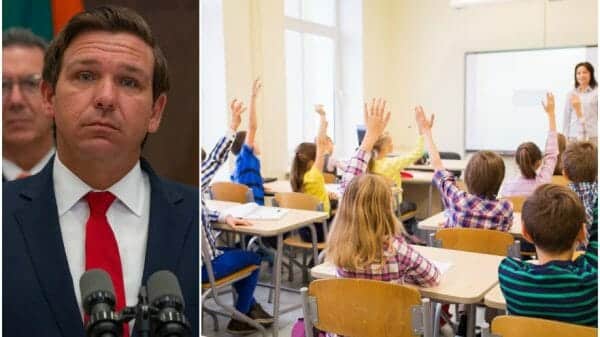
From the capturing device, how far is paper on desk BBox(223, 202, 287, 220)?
366 centimetres

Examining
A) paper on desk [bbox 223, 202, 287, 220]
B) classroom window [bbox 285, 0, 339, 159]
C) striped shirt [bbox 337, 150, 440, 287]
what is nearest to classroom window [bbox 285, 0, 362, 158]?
classroom window [bbox 285, 0, 339, 159]

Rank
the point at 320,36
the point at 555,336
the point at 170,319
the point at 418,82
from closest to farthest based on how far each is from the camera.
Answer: the point at 170,319
the point at 555,336
the point at 320,36
the point at 418,82

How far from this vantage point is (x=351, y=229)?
7.98 feet

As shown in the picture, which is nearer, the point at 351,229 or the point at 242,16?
the point at 351,229

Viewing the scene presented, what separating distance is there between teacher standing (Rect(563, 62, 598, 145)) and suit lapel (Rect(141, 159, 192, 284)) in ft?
18.9

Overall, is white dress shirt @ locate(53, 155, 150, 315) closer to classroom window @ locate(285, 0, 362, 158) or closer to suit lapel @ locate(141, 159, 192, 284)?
suit lapel @ locate(141, 159, 192, 284)

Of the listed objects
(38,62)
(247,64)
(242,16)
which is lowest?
(38,62)

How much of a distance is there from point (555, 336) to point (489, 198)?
5.31 feet

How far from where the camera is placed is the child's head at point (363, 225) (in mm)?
2408

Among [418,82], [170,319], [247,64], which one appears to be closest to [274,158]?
[247,64]

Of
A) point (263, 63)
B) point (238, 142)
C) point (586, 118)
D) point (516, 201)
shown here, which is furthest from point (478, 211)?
point (586, 118)

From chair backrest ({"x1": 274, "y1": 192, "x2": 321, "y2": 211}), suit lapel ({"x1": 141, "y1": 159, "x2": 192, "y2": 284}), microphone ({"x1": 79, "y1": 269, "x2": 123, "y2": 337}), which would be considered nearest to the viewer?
microphone ({"x1": 79, "y1": 269, "x2": 123, "y2": 337})

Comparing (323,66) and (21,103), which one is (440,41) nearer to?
(323,66)

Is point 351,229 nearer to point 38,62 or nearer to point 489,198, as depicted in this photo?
point 489,198
